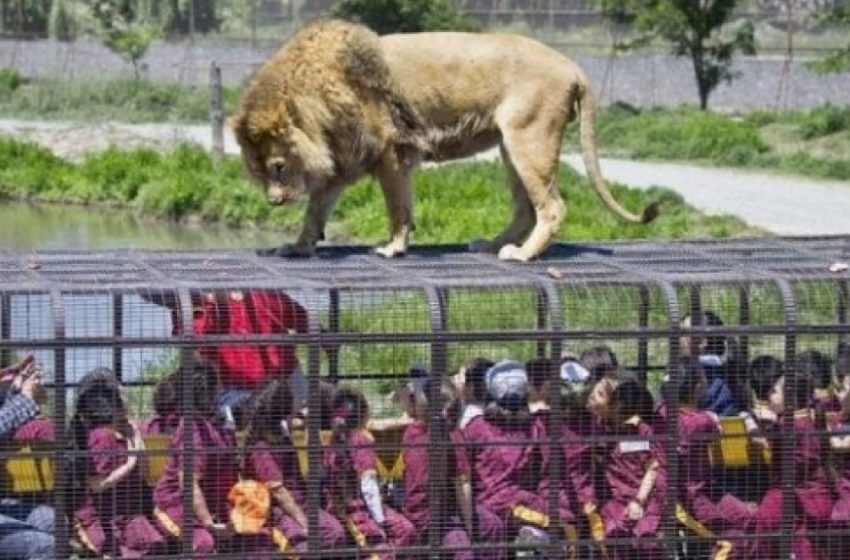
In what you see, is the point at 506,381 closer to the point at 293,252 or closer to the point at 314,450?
the point at 314,450

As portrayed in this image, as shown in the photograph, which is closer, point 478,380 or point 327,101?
point 478,380

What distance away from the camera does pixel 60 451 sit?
24.6 ft

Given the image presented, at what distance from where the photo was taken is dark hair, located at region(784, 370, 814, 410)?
8070 mm

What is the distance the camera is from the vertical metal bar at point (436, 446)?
25.7 feet

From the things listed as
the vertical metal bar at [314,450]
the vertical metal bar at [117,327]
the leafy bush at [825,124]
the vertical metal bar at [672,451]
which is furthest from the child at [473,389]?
the leafy bush at [825,124]

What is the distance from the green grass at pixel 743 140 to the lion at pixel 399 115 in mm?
20174

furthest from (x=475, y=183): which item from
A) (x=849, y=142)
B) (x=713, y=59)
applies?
(x=713, y=59)

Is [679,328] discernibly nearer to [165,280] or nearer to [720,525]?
[720,525]

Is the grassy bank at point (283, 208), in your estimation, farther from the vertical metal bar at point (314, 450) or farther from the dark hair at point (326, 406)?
the vertical metal bar at point (314, 450)

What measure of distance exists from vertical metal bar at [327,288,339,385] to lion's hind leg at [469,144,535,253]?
134 cm

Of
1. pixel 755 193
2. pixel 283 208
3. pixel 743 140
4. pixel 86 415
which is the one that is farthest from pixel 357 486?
pixel 743 140

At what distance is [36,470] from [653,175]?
882 inches

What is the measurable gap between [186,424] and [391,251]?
214 cm

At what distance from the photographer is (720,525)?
822cm
